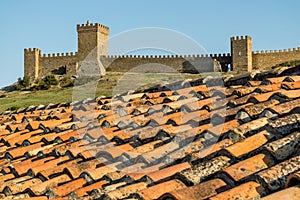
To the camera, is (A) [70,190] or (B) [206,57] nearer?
(A) [70,190]

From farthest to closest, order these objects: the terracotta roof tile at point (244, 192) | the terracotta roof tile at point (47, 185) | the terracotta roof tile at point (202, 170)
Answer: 1. the terracotta roof tile at point (47, 185)
2. the terracotta roof tile at point (202, 170)
3. the terracotta roof tile at point (244, 192)

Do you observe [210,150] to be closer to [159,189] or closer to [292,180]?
[159,189]

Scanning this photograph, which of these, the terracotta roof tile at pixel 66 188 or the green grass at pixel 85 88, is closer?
the terracotta roof tile at pixel 66 188

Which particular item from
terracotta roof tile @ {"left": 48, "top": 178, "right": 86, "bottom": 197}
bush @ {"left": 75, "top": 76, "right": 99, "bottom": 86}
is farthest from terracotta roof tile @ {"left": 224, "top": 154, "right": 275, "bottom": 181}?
bush @ {"left": 75, "top": 76, "right": 99, "bottom": 86}

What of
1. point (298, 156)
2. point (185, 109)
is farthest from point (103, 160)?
point (298, 156)

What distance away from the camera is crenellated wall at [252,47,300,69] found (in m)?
51.3

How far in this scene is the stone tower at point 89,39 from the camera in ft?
179

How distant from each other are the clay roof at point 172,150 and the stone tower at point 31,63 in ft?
165

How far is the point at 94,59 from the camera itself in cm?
5328

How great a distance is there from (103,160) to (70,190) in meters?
0.54

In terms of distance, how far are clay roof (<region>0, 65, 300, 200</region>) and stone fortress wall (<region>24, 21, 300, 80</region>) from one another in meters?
44.4

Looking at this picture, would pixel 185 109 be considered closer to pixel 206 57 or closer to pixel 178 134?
pixel 178 134

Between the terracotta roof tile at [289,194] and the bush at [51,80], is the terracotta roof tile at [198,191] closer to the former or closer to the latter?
the terracotta roof tile at [289,194]

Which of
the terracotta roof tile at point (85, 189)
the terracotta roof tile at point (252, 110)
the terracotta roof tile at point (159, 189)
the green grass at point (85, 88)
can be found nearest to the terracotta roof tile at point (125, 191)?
the terracotta roof tile at point (159, 189)
